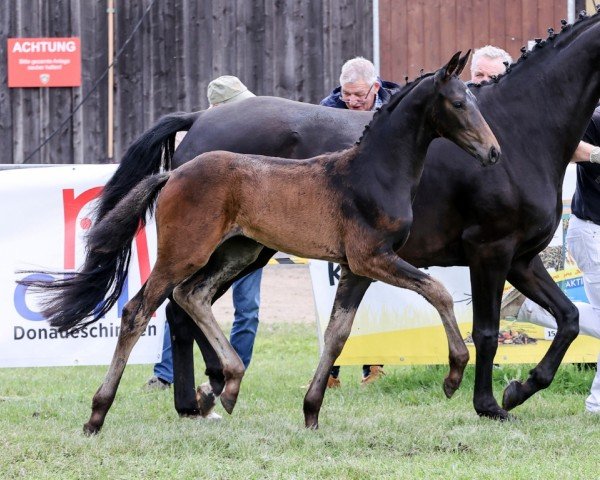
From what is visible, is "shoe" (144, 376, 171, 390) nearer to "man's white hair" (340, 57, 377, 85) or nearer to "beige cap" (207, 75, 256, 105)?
"beige cap" (207, 75, 256, 105)

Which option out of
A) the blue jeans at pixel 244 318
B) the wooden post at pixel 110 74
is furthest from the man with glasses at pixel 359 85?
the wooden post at pixel 110 74

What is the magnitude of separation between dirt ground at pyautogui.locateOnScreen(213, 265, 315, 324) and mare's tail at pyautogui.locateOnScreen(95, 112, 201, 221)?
404 centimetres

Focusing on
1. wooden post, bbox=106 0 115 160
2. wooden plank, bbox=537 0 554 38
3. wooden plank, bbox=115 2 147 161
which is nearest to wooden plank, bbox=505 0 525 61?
wooden plank, bbox=537 0 554 38

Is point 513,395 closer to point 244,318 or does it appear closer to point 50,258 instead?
point 244,318

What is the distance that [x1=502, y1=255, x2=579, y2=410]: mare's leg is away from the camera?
6.12m

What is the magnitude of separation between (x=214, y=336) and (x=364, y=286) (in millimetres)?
842

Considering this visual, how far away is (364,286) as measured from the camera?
5.78 metres

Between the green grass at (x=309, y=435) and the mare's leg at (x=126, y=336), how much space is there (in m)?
0.11

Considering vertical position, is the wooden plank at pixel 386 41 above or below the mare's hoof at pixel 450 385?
above

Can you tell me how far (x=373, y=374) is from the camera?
7809 millimetres

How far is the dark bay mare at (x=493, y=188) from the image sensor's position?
19.5 ft

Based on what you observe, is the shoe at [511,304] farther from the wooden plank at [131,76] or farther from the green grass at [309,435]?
the wooden plank at [131,76]

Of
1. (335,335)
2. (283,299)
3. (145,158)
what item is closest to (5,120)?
(283,299)

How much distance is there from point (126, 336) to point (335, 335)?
1.09 m
